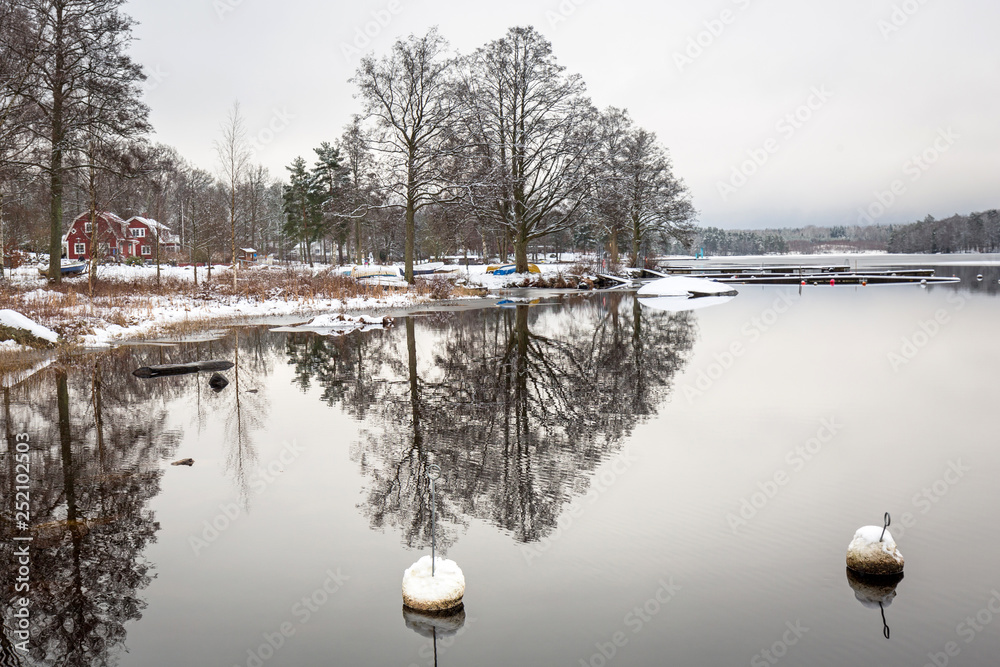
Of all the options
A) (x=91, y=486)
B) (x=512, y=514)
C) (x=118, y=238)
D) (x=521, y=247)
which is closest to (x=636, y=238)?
(x=521, y=247)

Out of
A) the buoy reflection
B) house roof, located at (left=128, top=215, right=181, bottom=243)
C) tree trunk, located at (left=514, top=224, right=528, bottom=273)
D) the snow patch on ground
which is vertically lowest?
the buoy reflection

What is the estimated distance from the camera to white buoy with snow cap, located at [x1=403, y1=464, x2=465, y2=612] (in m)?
5.32

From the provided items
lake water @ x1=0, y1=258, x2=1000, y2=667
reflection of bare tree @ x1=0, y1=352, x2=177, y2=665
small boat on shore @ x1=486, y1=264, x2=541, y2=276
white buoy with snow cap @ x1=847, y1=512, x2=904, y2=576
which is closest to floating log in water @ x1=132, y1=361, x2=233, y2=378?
lake water @ x1=0, y1=258, x2=1000, y2=667

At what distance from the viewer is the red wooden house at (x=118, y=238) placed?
60881 mm

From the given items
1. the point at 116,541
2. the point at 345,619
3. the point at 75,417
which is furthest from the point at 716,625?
the point at 75,417

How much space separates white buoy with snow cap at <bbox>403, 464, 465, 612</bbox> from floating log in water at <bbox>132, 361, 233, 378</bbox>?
1169 centimetres

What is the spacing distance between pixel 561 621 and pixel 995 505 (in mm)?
5439

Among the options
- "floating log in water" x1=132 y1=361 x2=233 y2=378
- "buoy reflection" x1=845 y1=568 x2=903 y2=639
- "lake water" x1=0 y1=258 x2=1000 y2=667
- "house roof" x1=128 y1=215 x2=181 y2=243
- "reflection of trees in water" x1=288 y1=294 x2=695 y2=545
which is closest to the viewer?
"lake water" x1=0 y1=258 x2=1000 y2=667

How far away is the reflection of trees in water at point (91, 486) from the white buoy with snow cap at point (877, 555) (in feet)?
19.0

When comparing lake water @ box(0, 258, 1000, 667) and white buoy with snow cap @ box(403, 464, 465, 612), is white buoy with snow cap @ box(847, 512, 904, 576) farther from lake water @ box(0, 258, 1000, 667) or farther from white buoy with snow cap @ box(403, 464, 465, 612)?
white buoy with snow cap @ box(403, 464, 465, 612)

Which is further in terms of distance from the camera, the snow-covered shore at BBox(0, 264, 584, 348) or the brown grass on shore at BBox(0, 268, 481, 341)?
the brown grass on shore at BBox(0, 268, 481, 341)

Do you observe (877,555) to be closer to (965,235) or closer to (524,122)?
(524,122)

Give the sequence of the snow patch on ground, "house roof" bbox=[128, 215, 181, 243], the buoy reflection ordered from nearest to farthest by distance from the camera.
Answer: the buoy reflection < the snow patch on ground < "house roof" bbox=[128, 215, 181, 243]

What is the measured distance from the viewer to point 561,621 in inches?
206
